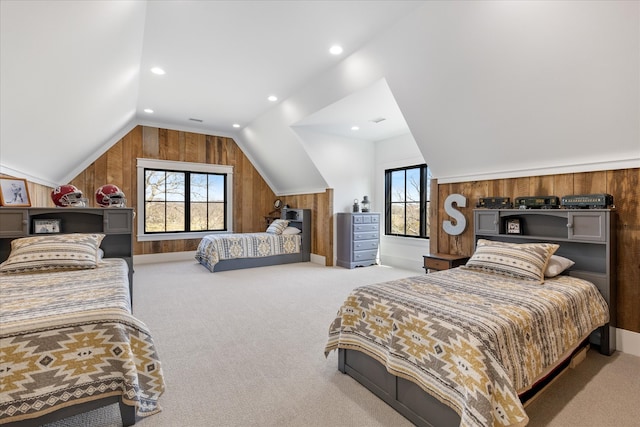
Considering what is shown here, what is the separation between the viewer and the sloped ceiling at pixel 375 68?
2078 mm

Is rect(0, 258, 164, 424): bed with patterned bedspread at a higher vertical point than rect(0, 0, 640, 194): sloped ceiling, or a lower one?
lower

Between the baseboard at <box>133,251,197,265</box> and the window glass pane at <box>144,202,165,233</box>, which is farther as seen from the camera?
the window glass pane at <box>144,202,165,233</box>

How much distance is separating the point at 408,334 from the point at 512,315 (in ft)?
1.85

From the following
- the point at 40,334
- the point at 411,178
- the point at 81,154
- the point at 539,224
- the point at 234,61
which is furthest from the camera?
the point at 411,178

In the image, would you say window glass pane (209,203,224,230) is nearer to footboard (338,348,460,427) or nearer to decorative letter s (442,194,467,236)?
decorative letter s (442,194,467,236)

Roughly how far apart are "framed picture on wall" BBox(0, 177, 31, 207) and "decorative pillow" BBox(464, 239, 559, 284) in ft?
14.2

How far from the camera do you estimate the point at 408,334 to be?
63.7 inches

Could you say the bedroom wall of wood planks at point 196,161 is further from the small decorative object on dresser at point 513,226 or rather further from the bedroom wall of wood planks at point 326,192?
the small decorative object on dresser at point 513,226

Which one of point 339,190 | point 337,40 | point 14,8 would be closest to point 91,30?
point 14,8

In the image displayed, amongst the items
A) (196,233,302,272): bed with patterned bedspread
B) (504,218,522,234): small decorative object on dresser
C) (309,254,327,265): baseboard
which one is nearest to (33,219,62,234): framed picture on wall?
(196,233,302,272): bed with patterned bedspread

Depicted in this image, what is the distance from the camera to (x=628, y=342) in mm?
2410

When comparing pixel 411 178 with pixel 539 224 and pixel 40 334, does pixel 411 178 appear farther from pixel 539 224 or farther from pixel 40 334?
pixel 40 334

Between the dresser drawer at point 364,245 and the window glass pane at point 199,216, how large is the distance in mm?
3511

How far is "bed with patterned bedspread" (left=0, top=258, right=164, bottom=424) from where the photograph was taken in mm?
1279
